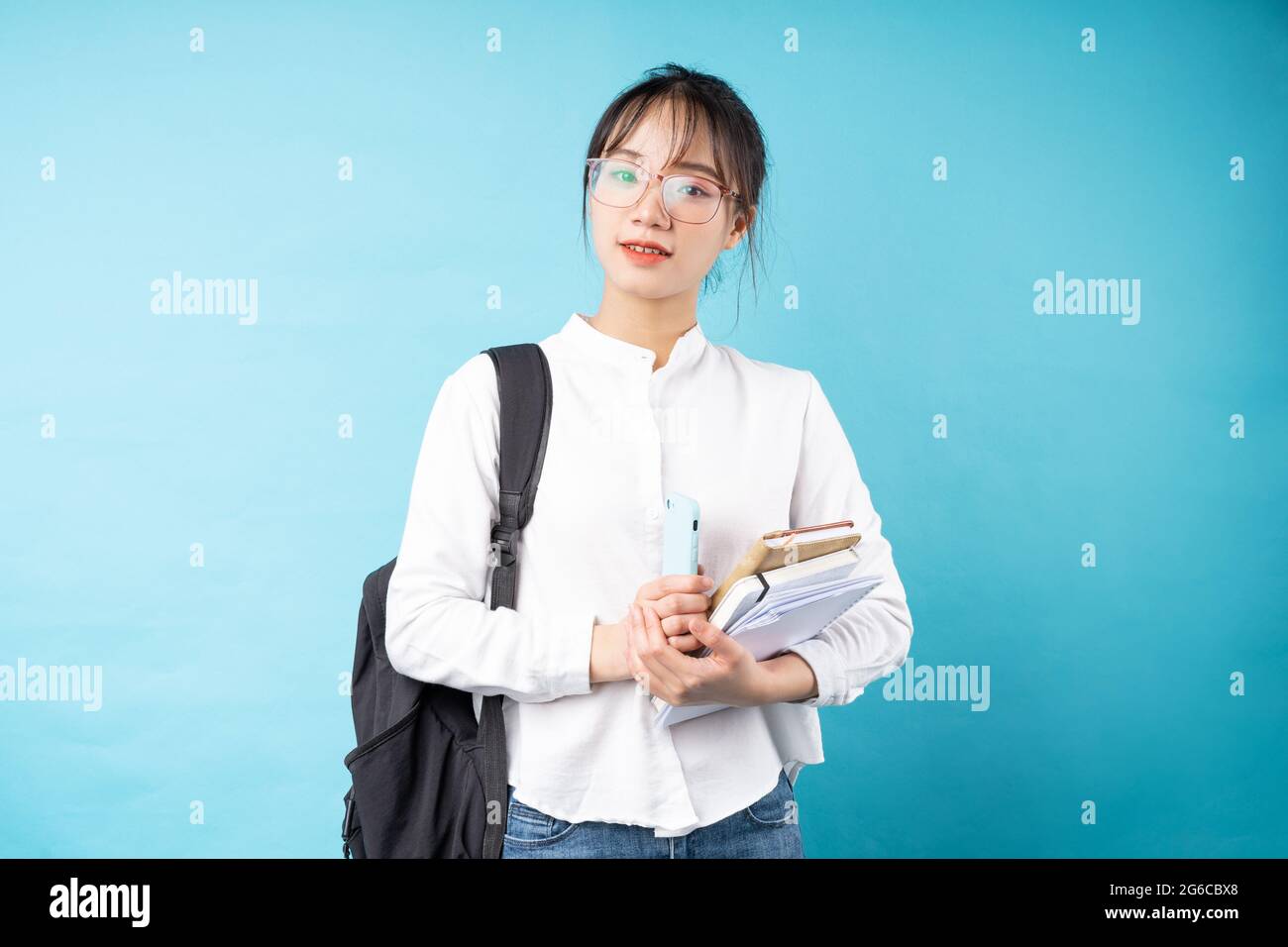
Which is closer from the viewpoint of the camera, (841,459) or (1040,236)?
(841,459)

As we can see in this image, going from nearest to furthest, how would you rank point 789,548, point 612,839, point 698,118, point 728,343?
1. point 789,548
2. point 612,839
3. point 698,118
4. point 728,343

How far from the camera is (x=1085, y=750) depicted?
2219 mm

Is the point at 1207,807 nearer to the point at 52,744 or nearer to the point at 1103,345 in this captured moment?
the point at 1103,345

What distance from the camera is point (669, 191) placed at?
118 cm

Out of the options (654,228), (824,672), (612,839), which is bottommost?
(612,839)

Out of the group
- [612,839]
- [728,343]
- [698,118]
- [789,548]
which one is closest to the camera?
[789,548]

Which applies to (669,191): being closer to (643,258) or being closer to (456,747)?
(643,258)

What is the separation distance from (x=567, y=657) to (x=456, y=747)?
203 mm

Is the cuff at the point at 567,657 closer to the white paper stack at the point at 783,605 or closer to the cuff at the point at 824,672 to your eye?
the white paper stack at the point at 783,605

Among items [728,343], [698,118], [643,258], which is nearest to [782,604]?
[643,258]

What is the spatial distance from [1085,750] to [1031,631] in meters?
0.28

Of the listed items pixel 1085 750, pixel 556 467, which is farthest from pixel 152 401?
pixel 1085 750

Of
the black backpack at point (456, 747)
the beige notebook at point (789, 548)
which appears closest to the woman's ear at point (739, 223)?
the black backpack at point (456, 747)

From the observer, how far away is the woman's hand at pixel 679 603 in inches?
39.6
